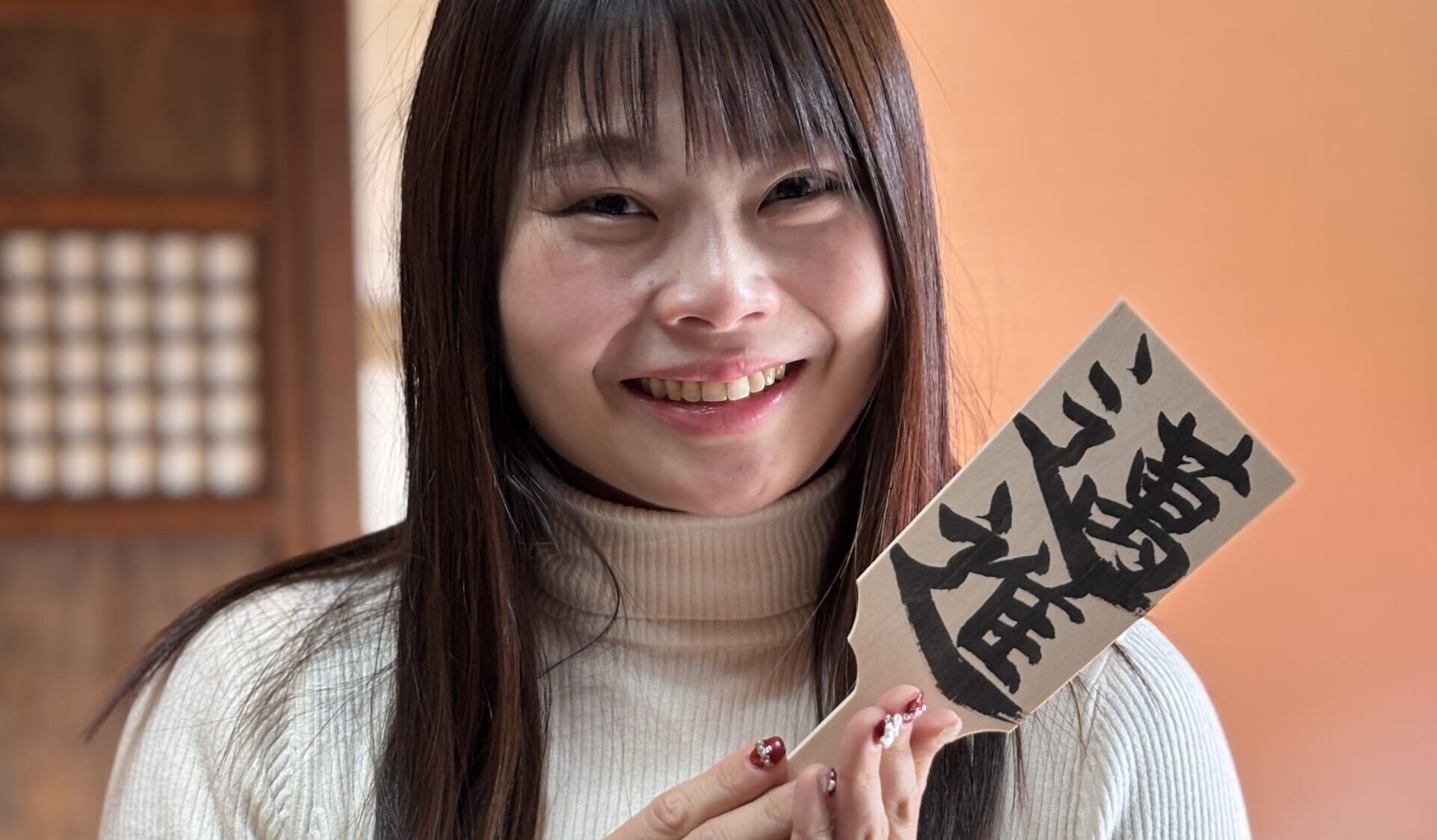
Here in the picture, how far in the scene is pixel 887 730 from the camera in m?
0.66

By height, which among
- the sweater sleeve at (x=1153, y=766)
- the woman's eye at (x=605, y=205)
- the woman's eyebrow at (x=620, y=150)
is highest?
the woman's eyebrow at (x=620, y=150)

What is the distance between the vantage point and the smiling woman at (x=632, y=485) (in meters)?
0.81

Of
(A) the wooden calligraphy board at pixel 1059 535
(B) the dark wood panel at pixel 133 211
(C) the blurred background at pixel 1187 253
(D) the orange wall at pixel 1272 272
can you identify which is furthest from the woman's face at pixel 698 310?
(B) the dark wood panel at pixel 133 211

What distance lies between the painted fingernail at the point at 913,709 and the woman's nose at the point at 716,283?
9.2 inches

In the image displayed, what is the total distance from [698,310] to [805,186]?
103mm

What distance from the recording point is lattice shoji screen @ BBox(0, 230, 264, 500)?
2.44 m

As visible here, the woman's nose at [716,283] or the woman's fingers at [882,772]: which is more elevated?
the woman's nose at [716,283]

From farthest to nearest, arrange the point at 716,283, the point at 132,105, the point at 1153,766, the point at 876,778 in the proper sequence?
1. the point at 132,105
2. the point at 1153,766
3. the point at 716,283
4. the point at 876,778

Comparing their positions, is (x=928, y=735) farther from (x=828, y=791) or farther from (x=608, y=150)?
(x=608, y=150)

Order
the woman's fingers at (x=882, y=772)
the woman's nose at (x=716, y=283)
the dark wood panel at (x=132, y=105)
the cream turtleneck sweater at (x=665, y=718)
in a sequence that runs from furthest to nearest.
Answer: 1. the dark wood panel at (x=132, y=105)
2. the cream turtleneck sweater at (x=665, y=718)
3. the woman's nose at (x=716, y=283)
4. the woman's fingers at (x=882, y=772)

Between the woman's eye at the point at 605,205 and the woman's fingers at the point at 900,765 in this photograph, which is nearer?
the woman's fingers at the point at 900,765

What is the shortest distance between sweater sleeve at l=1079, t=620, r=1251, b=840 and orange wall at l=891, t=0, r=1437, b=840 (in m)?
0.87

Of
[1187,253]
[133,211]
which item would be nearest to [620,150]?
[1187,253]

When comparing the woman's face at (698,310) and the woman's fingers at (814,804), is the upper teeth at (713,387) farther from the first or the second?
the woman's fingers at (814,804)
